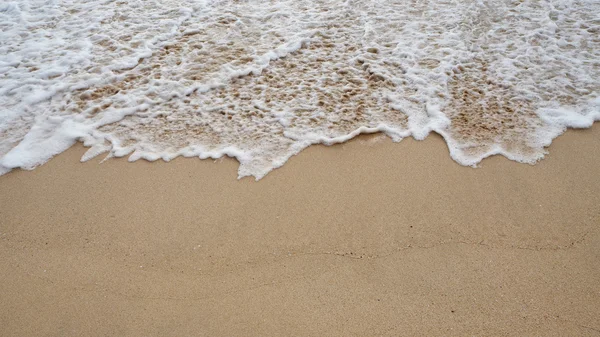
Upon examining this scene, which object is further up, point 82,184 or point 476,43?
point 476,43

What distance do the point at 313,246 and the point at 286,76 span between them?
6.47 feet

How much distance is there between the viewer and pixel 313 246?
2.50 metres

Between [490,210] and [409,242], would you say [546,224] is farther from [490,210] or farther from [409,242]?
[409,242]

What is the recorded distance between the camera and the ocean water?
3293 millimetres

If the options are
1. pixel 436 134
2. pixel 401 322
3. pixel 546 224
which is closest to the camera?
pixel 401 322

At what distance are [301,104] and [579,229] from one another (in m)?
2.19

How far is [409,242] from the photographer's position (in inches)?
98.3

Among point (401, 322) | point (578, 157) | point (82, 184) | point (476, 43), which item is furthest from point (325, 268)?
point (476, 43)

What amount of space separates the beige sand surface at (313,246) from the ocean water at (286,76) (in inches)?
9.0

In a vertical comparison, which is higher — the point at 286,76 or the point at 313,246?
the point at 286,76

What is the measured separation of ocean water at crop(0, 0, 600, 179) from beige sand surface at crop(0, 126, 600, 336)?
0.75ft

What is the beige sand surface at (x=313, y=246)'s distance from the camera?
217 cm

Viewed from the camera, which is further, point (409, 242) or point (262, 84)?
point (262, 84)

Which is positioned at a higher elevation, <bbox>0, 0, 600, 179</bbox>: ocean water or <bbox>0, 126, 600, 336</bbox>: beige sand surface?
<bbox>0, 0, 600, 179</bbox>: ocean water
